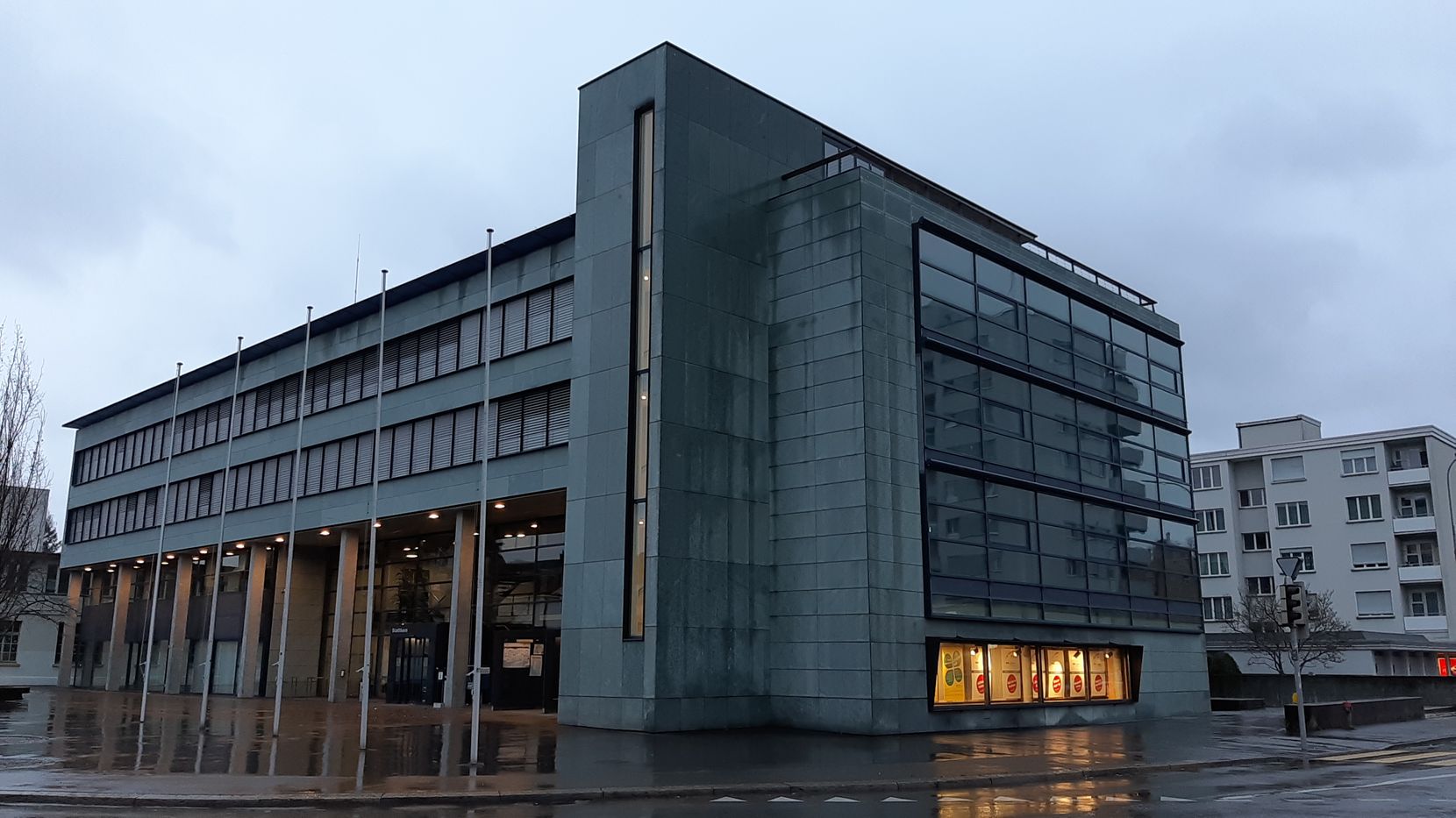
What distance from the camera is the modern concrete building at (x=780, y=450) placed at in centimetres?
3008

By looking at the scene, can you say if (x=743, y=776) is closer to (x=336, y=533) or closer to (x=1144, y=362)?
(x=1144, y=362)

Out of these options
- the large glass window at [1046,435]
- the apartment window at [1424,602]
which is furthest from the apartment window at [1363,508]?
the large glass window at [1046,435]

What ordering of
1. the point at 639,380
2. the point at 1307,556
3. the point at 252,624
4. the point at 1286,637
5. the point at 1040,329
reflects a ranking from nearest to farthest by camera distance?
the point at 639,380, the point at 1040,329, the point at 252,624, the point at 1286,637, the point at 1307,556

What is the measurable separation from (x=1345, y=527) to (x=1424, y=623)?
319 inches

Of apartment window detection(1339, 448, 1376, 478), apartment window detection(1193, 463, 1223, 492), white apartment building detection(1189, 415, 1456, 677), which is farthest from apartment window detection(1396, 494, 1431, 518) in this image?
apartment window detection(1193, 463, 1223, 492)

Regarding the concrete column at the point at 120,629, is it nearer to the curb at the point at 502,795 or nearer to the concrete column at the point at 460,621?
the concrete column at the point at 460,621

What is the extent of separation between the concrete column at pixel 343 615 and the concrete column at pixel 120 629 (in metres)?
23.9

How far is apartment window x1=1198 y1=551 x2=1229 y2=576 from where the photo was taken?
87.0 meters

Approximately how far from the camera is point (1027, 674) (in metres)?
34.0

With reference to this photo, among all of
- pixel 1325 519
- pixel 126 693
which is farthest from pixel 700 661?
pixel 1325 519

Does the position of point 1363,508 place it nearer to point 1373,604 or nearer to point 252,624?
point 1373,604

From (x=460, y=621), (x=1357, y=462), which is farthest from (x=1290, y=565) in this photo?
(x=1357, y=462)

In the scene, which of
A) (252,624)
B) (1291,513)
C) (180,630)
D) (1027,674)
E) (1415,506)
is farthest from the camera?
(1291,513)

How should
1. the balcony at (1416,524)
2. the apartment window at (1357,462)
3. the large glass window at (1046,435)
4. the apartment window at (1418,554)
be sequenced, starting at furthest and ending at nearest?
the apartment window at (1357,462)
the apartment window at (1418,554)
the balcony at (1416,524)
the large glass window at (1046,435)
